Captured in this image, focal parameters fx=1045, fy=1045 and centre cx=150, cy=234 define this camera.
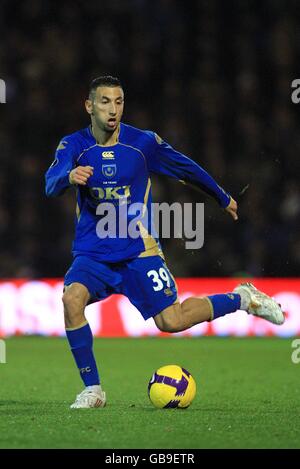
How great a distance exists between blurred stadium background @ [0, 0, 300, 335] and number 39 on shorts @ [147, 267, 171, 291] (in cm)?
618

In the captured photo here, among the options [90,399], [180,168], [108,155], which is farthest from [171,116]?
[90,399]

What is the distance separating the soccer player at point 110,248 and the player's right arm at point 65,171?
0.03 feet

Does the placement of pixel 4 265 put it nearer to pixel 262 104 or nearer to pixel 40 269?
pixel 40 269

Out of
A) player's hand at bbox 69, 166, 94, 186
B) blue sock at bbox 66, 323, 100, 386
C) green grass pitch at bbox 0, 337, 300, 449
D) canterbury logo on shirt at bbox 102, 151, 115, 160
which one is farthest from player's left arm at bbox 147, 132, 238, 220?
green grass pitch at bbox 0, 337, 300, 449

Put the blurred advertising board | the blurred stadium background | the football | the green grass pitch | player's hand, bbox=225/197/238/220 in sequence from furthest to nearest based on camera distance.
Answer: the blurred stadium background < the blurred advertising board < player's hand, bbox=225/197/238/220 < the football < the green grass pitch

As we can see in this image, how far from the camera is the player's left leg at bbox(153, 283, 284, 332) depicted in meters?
6.68

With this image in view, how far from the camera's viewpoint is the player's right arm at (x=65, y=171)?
6.14 m

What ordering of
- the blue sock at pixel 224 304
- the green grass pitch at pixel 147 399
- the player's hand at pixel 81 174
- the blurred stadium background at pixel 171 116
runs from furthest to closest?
1. the blurred stadium background at pixel 171 116
2. the blue sock at pixel 224 304
3. the player's hand at pixel 81 174
4. the green grass pitch at pixel 147 399

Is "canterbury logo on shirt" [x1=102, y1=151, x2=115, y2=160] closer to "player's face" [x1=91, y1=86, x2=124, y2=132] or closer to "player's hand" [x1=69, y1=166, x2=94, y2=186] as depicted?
"player's face" [x1=91, y1=86, x2=124, y2=132]

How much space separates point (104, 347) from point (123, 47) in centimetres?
639

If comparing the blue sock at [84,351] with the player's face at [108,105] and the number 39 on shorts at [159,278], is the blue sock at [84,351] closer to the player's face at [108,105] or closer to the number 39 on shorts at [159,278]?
the number 39 on shorts at [159,278]

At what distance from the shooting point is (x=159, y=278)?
6680 millimetres

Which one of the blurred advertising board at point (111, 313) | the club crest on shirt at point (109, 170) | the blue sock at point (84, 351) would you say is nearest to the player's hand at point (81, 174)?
the club crest on shirt at point (109, 170)

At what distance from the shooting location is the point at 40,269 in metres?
14.8
